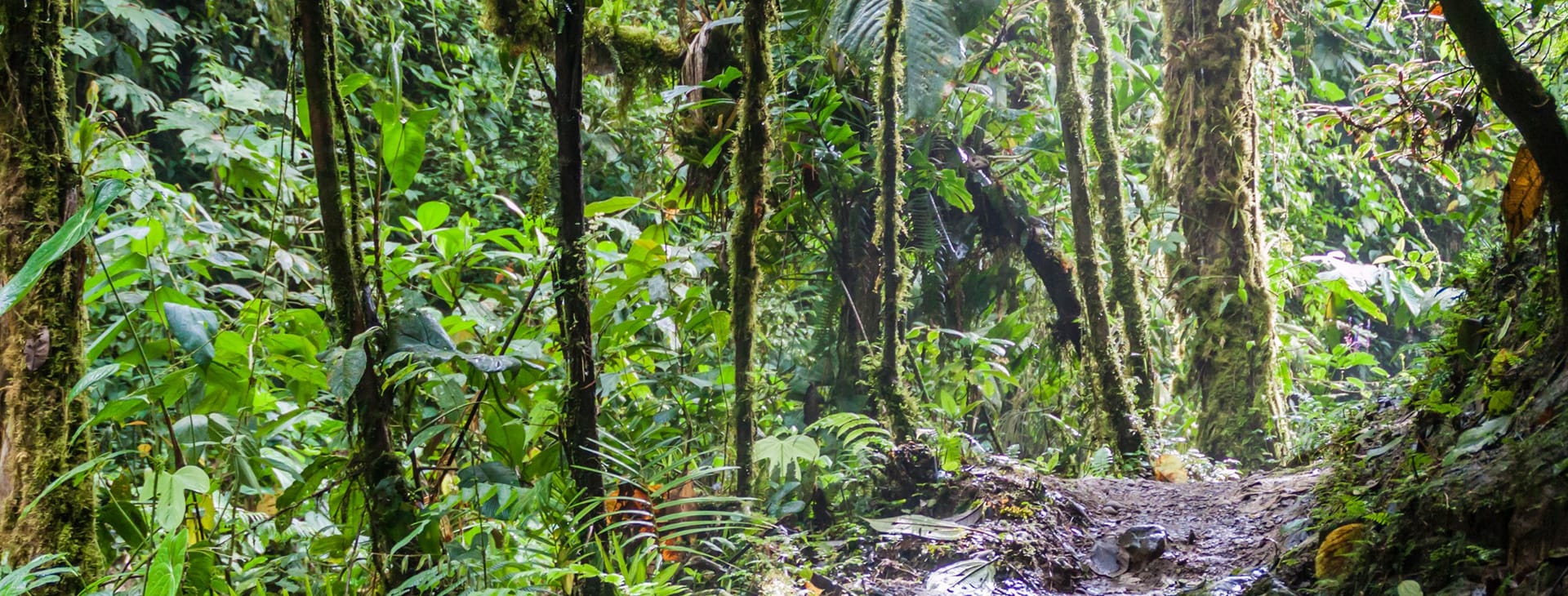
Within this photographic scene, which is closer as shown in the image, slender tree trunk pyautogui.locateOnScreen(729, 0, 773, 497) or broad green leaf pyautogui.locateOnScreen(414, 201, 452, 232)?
broad green leaf pyautogui.locateOnScreen(414, 201, 452, 232)

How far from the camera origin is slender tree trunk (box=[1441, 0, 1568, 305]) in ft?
5.74

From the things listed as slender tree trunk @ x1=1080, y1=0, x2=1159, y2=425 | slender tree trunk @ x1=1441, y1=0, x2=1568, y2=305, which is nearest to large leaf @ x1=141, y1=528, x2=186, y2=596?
slender tree trunk @ x1=1441, y1=0, x2=1568, y2=305

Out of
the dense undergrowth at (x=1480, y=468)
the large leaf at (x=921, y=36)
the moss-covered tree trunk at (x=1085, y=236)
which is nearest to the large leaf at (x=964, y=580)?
the dense undergrowth at (x=1480, y=468)

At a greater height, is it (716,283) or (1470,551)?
(716,283)

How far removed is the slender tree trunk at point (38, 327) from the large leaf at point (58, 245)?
52cm

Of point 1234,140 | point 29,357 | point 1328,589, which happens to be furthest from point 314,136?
point 1234,140

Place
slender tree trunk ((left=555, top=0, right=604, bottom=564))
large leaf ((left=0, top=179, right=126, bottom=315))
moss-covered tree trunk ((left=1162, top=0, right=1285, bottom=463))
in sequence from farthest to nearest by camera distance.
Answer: moss-covered tree trunk ((left=1162, top=0, right=1285, bottom=463)) → slender tree trunk ((left=555, top=0, right=604, bottom=564)) → large leaf ((left=0, top=179, right=126, bottom=315))

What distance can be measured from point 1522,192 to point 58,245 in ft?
9.61

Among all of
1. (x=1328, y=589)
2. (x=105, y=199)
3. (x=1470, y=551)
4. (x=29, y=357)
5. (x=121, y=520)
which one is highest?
(x=105, y=199)

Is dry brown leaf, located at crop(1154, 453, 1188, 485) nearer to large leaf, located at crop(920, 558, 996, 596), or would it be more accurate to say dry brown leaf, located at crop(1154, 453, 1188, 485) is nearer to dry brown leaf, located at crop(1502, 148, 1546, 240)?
large leaf, located at crop(920, 558, 996, 596)

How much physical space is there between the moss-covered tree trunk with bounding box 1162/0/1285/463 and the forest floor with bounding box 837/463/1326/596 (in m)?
1.87

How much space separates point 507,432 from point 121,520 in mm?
788

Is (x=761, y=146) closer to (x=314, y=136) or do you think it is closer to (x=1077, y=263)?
(x=314, y=136)

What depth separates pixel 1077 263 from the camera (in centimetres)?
462
